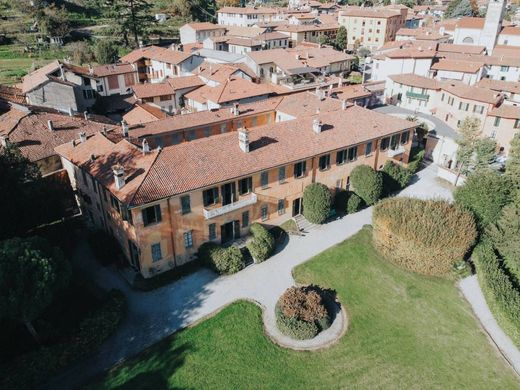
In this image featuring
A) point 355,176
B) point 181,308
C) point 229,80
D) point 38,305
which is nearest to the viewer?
point 38,305

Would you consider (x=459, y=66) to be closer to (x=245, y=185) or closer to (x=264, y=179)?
(x=264, y=179)

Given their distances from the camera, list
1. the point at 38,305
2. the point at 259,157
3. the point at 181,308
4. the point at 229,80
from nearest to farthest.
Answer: the point at 38,305 → the point at 181,308 → the point at 259,157 → the point at 229,80

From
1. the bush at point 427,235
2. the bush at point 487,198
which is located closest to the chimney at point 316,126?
the bush at point 427,235

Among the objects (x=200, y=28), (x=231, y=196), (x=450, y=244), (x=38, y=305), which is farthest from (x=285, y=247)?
(x=200, y=28)

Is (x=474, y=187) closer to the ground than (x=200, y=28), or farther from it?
closer to the ground

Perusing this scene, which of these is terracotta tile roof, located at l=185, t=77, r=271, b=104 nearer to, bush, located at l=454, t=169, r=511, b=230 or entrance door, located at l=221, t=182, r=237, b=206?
entrance door, located at l=221, t=182, r=237, b=206

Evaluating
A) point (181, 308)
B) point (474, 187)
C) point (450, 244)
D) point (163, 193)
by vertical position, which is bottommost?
point (181, 308)

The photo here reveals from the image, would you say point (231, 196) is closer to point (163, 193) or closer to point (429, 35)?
point (163, 193)
